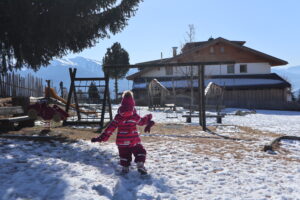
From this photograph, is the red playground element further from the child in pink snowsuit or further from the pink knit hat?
the pink knit hat

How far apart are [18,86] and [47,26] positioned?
31.8 ft

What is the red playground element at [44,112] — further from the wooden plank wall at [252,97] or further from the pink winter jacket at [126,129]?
the wooden plank wall at [252,97]

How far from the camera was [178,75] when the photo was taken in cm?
3359

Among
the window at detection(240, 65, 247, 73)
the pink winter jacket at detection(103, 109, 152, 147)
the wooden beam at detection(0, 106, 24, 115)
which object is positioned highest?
the window at detection(240, 65, 247, 73)

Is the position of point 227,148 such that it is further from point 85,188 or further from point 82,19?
point 82,19

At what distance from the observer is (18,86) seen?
15.9 metres

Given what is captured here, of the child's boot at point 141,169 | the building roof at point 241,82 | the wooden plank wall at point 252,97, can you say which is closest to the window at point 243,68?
the building roof at point 241,82

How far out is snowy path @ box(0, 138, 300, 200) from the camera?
3570mm

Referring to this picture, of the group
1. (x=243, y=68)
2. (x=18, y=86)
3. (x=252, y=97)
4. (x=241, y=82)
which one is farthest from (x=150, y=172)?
(x=243, y=68)

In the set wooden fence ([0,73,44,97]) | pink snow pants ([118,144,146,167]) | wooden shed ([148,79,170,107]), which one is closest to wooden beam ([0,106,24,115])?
pink snow pants ([118,144,146,167])

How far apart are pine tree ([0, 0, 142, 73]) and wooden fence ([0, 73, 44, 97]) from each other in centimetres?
411

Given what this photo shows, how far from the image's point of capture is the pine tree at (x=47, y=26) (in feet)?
23.6

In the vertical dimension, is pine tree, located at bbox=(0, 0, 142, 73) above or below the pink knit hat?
above

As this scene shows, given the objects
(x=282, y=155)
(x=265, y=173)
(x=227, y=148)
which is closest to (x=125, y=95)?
(x=265, y=173)
